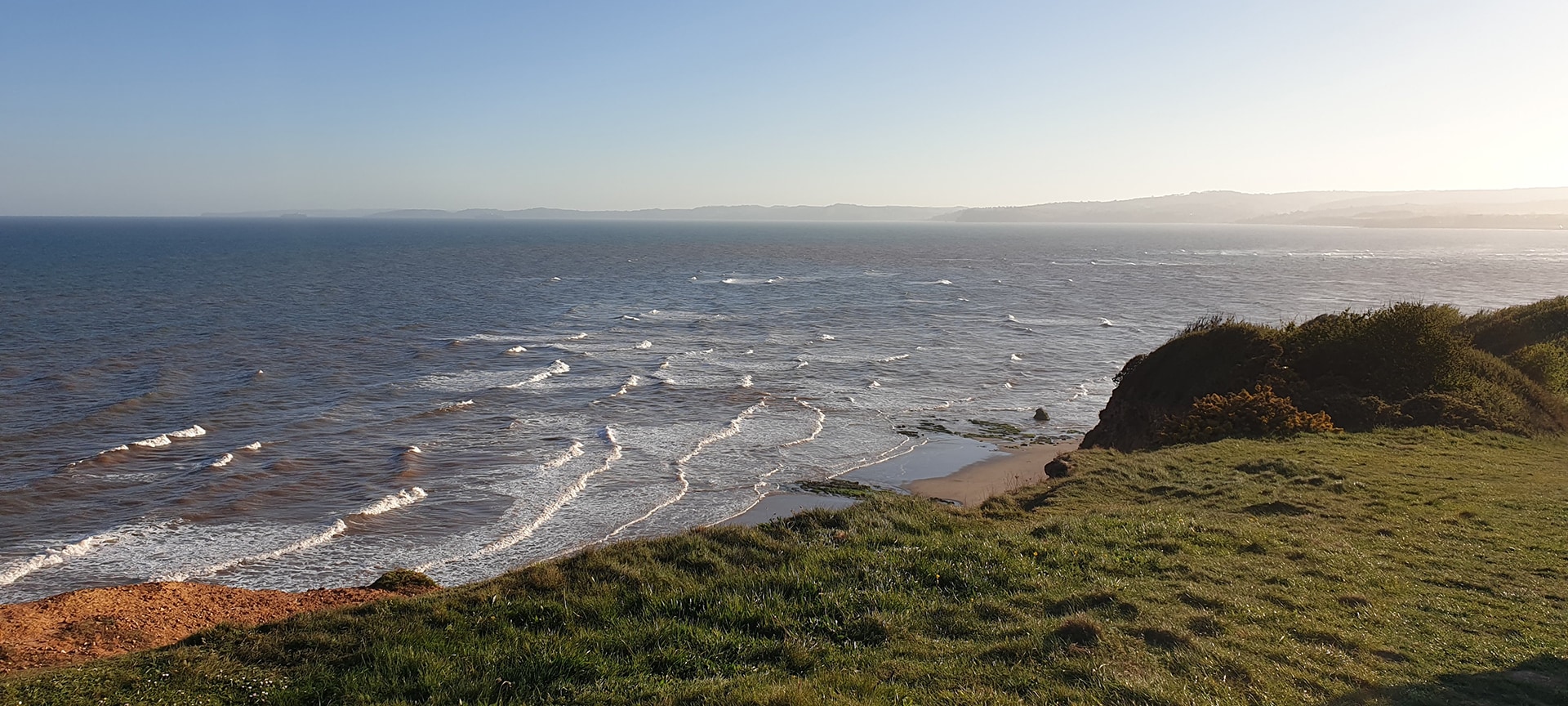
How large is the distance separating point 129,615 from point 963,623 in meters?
12.3

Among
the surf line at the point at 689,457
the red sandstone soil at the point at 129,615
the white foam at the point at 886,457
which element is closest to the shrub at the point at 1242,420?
the white foam at the point at 886,457

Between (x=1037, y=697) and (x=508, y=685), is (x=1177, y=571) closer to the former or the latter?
(x=1037, y=697)

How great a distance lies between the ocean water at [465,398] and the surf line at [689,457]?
12cm

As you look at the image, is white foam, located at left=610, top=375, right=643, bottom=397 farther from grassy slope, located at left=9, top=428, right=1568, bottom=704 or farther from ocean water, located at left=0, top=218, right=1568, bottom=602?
grassy slope, located at left=9, top=428, right=1568, bottom=704

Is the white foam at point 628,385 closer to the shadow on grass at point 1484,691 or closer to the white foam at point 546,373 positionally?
the white foam at point 546,373

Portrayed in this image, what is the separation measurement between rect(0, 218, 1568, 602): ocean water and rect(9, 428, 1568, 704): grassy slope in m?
9.44

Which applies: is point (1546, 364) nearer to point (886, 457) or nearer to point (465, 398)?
point (886, 457)

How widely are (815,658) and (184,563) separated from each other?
55.3ft

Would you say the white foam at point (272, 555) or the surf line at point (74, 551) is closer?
the surf line at point (74, 551)

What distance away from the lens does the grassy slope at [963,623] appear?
306 inches

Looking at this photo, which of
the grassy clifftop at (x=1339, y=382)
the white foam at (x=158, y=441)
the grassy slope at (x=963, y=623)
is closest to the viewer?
the grassy slope at (x=963, y=623)

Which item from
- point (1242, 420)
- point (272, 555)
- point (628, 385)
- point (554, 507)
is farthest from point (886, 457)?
point (272, 555)

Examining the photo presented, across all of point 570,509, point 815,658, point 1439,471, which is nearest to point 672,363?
point 570,509

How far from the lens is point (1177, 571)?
445 inches
